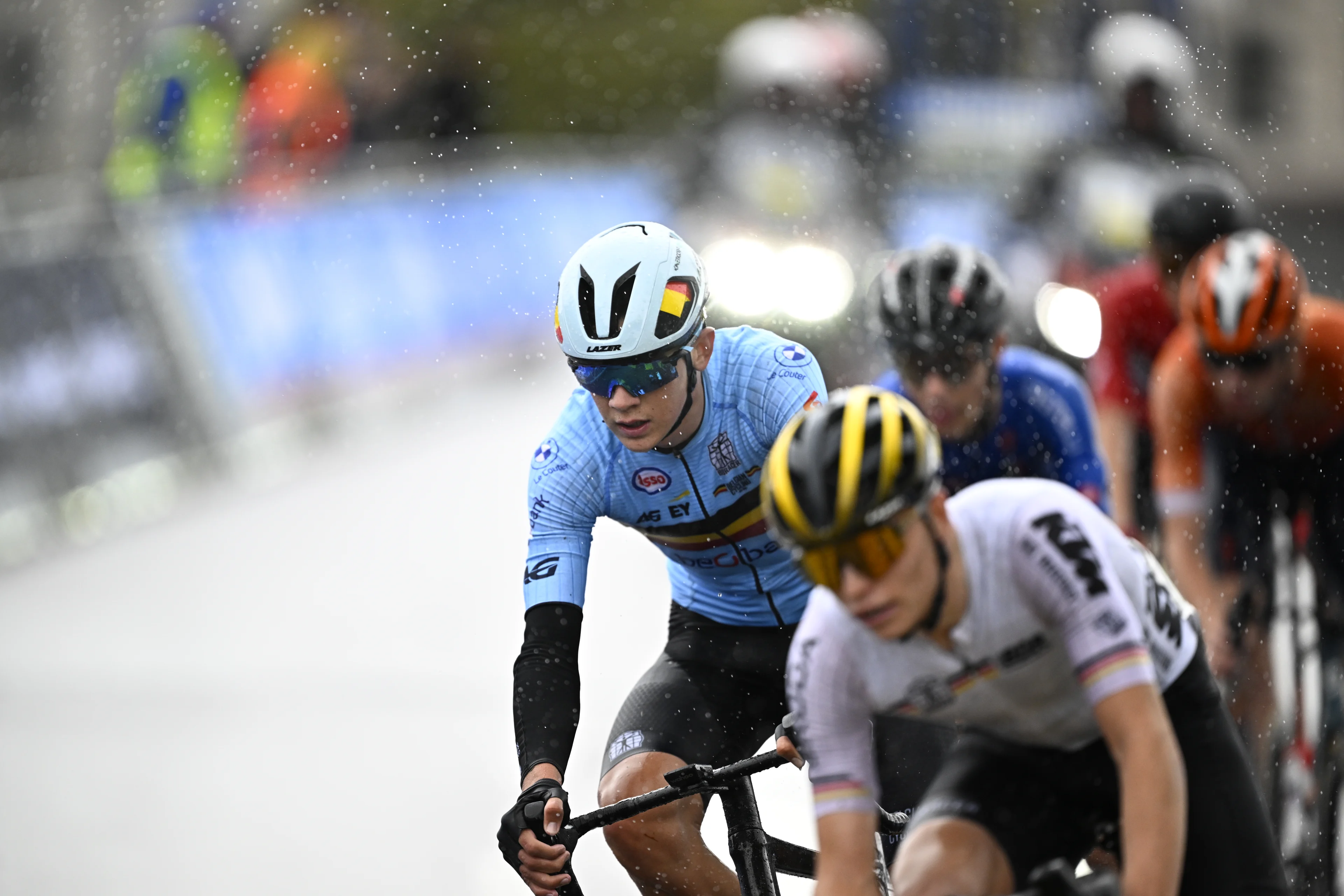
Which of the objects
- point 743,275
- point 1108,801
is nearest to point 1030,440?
point 1108,801

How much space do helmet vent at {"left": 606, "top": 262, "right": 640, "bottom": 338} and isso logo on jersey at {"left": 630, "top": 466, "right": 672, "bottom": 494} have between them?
1.49 ft

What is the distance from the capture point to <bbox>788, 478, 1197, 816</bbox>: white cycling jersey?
10.0ft

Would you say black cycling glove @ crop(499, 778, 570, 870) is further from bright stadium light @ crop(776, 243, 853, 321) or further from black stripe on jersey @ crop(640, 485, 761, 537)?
bright stadium light @ crop(776, 243, 853, 321)

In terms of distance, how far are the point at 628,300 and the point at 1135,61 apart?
5.62 meters

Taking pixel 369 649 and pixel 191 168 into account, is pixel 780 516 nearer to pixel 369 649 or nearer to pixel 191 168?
pixel 369 649

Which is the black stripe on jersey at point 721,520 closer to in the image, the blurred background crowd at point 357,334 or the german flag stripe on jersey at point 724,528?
the german flag stripe on jersey at point 724,528

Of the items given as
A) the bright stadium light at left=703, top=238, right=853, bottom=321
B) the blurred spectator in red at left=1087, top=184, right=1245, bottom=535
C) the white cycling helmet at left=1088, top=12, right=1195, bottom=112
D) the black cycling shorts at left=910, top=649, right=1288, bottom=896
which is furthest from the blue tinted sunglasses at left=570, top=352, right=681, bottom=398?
the bright stadium light at left=703, top=238, right=853, bottom=321

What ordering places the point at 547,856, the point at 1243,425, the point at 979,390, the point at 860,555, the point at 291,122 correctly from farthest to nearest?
1. the point at 291,122
2. the point at 1243,425
3. the point at 979,390
4. the point at 547,856
5. the point at 860,555

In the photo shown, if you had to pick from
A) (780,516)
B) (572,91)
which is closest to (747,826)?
(780,516)

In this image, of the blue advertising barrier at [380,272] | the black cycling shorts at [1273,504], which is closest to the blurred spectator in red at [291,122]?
the blue advertising barrier at [380,272]

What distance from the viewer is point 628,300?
390 cm

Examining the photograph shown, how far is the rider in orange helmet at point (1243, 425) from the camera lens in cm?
491

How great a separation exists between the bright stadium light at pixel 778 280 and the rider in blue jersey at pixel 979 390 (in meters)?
7.02

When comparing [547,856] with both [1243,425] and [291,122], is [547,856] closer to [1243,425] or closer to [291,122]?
[1243,425]
